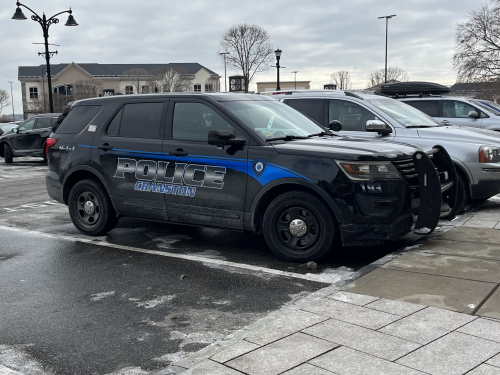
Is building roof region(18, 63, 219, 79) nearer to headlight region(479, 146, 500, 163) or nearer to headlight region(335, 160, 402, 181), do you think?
headlight region(479, 146, 500, 163)

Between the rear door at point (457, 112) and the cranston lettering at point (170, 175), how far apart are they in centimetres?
878

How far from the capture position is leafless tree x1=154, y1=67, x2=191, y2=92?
76.5m

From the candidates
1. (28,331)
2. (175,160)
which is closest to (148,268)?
(175,160)

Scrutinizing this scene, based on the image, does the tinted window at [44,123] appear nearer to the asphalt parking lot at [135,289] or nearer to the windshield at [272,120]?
the asphalt parking lot at [135,289]

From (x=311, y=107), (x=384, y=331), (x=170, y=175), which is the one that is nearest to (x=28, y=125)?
(x=311, y=107)

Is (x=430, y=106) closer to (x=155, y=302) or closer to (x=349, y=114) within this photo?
(x=349, y=114)

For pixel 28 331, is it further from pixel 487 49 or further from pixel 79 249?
pixel 487 49

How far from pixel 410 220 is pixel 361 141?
1.06 m

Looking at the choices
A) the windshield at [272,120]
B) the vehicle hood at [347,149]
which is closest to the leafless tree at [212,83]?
the windshield at [272,120]

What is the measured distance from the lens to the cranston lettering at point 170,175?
6.44 meters

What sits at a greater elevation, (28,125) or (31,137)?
(28,125)

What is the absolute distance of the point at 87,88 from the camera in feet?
261

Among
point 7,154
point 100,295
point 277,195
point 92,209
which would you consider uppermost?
point 277,195

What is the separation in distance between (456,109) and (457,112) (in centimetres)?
8
